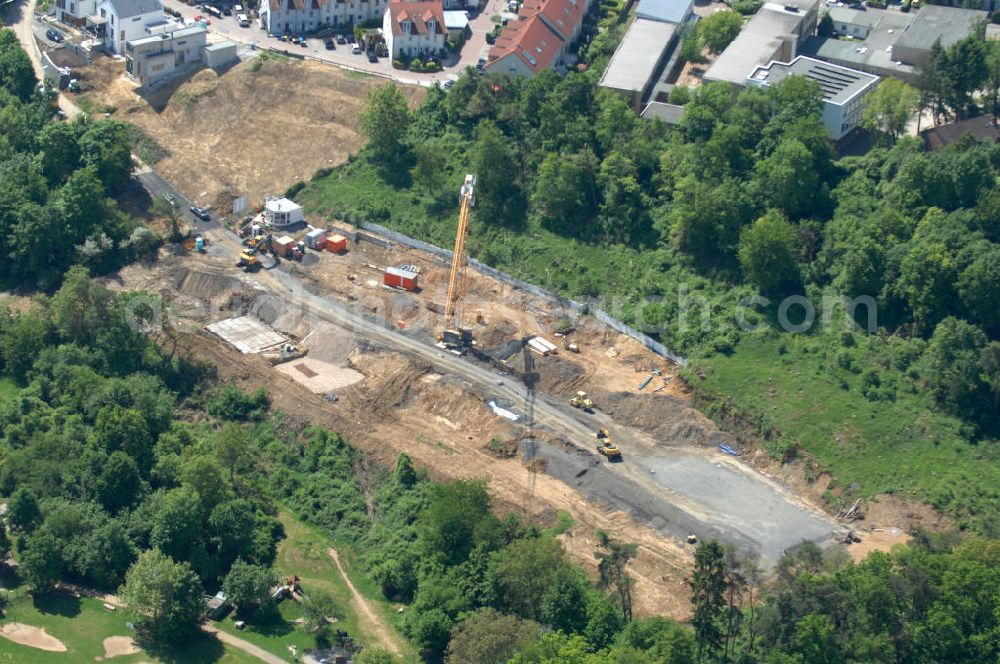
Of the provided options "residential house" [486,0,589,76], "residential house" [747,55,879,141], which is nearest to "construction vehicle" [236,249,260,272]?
"residential house" [486,0,589,76]

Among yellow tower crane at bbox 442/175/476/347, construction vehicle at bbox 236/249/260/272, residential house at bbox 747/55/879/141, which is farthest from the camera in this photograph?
construction vehicle at bbox 236/249/260/272

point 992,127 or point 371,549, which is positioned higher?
point 992,127

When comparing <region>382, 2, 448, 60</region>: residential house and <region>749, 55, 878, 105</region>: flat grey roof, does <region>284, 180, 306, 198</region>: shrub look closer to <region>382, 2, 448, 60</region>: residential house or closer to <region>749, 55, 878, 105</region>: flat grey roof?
<region>382, 2, 448, 60</region>: residential house

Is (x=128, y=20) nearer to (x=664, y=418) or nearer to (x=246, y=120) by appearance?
(x=246, y=120)

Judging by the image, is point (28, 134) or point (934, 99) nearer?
point (934, 99)

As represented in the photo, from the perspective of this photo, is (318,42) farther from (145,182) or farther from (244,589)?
(244,589)

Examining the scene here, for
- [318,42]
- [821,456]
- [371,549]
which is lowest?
[371,549]

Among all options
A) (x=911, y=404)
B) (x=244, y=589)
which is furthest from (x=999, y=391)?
(x=244, y=589)
